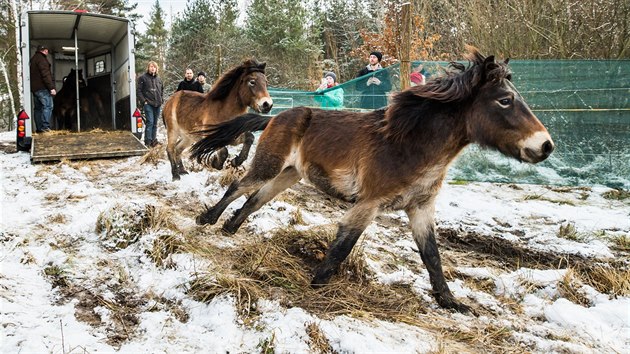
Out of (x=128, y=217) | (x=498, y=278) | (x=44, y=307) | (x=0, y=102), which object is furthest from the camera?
(x=0, y=102)

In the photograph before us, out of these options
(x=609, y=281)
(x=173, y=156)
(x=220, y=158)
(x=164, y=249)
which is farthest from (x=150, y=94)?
(x=609, y=281)

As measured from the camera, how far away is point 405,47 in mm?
7488

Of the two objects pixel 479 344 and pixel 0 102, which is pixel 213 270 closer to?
pixel 479 344

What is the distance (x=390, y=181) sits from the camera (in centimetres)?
333

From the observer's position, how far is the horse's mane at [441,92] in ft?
10.8

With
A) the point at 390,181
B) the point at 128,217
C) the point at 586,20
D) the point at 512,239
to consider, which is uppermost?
the point at 586,20

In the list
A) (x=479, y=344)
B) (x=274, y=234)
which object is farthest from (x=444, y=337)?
(x=274, y=234)

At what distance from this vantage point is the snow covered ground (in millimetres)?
2629

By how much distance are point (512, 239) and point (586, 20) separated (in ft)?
18.1

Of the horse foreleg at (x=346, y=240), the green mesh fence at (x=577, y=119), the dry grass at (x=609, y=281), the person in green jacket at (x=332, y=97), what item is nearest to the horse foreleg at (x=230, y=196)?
the horse foreleg at (x=346, y=240)

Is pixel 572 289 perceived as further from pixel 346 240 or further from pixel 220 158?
pixel 220 158

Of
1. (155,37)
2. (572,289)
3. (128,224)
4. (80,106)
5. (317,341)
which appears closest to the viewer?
(317,341)

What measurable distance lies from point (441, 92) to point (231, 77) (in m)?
4.53

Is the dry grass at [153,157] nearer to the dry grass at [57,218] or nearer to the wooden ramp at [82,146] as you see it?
the wooden ramp at [82,146]
